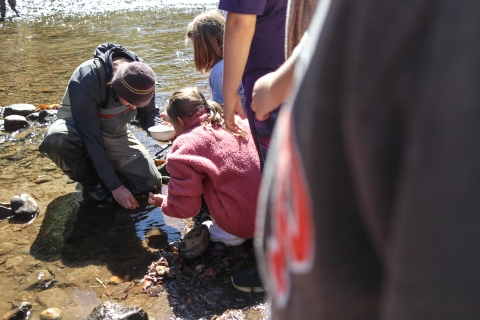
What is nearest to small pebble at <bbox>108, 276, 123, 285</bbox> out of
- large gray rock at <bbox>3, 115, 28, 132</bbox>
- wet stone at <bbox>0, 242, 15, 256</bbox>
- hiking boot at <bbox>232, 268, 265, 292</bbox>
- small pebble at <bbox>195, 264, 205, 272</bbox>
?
small pebble at <bbox>195, 264, 205, 272</bbox>

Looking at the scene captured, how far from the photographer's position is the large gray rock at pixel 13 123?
505cm

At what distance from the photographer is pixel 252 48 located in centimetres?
247

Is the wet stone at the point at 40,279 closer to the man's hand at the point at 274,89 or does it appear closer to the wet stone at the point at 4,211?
the wet stone at the point at 4,211

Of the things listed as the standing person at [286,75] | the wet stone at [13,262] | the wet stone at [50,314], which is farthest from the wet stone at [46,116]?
the standing person at [286,75]

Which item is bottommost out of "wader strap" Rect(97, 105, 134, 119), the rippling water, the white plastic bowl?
the rippling water

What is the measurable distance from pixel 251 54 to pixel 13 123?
3.48m

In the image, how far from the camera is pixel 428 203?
21.8 inches

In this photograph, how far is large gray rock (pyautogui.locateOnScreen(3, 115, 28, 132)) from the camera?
5.05 metres

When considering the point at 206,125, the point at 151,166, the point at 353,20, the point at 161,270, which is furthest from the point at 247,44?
the point at 151,166

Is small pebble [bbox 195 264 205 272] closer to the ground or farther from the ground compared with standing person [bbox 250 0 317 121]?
closer to the ground

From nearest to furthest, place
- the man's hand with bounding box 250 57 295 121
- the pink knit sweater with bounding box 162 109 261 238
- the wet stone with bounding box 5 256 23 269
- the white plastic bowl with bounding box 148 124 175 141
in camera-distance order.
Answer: the man's hand with bounding box 250 57 295 121, the pink knit sweater with bounding box 162 109 261 238, the wet stone with bounding box 5 256 23 269, the white plastic bowl with bounding box 148 124 175 141

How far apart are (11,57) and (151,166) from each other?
239 inches

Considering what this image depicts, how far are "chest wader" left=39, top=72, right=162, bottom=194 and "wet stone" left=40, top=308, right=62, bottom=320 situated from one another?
51.9 inches

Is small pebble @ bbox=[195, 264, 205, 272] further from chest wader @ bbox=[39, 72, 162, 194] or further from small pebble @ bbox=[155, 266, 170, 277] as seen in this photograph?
chest wader @ bbox=[39, 72, 162, 194]
